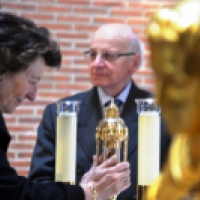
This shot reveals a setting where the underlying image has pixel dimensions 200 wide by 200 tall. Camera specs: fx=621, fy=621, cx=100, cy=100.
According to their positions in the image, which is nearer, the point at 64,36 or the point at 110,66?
the point at 110,66

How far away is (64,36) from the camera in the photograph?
3.45m

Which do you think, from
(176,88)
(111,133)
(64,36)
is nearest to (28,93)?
(111,133)

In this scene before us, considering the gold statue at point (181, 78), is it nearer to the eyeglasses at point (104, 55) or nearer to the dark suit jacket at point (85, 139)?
the dark suit jacket at point (85, 139)

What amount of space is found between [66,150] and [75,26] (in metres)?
2.13

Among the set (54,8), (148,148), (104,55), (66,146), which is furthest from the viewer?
(54,8)

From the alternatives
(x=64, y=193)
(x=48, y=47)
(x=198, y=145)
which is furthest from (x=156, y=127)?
(x=198, y=145)

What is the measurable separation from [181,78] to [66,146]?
92cm

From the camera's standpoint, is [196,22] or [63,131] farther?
[63,131]

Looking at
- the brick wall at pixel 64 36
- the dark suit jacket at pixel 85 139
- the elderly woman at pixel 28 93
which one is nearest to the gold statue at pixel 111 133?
the elderly woman at pixel 28 93

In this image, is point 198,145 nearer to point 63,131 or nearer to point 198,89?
point 198,89

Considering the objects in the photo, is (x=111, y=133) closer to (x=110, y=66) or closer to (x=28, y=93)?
(x=28, y=93)

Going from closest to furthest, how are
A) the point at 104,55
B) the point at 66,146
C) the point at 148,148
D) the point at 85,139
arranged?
1. the point at 148,148
2. the point at 66,146
3. the point at 85,139
4. the point at 104,55

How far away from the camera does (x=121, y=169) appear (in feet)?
4.51

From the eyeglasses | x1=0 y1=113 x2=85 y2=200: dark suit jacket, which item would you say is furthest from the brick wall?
x1=0 y1=113 x2=85 y2=200: dark suit jacket
